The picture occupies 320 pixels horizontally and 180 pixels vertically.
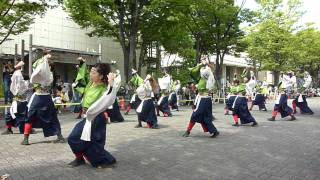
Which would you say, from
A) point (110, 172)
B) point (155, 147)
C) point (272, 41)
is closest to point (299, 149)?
point (155, 147)

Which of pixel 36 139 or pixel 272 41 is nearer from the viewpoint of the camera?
pixel 36 139

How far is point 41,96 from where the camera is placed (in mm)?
8500

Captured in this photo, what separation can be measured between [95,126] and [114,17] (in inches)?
656

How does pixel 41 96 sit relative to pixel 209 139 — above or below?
above

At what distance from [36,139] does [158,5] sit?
12963mm

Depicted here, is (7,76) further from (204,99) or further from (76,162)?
(76,162)

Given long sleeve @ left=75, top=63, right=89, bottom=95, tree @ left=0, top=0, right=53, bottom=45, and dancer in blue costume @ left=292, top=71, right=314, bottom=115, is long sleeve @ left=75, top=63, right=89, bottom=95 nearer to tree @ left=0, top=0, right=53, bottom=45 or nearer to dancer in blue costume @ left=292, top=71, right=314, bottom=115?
tree @ left=0, top=0, right=53, bottom=45

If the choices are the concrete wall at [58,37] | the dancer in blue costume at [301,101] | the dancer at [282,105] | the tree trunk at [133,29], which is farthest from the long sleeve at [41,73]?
the concrete wall at [58,37]

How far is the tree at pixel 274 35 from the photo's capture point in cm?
3669

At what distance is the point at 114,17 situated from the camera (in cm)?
2227

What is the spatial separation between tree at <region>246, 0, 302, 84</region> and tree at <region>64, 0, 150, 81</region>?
54.3 ft

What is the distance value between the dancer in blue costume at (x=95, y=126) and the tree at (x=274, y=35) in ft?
102

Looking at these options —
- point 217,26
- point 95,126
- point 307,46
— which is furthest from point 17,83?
point 307,46

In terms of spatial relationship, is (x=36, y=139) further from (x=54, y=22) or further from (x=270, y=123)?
(x=54, y=22)
